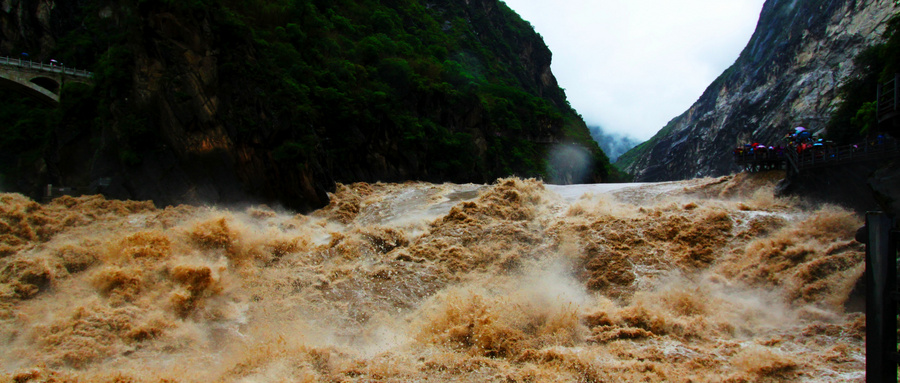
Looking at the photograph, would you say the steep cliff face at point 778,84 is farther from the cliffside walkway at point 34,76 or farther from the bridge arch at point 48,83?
the bridge arch at point 48,83

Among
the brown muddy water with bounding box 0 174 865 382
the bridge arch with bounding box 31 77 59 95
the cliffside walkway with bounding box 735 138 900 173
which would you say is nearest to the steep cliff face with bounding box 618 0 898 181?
the cliffside walkway with bounding box 735 138 900 173

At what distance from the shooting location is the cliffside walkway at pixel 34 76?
2766 cm

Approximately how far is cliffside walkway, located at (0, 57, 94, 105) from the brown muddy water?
59.1ft

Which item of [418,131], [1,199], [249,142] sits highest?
[418,131]

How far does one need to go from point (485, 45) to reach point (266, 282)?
2248 inches

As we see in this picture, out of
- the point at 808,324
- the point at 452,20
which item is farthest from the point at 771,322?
the point at 452,20

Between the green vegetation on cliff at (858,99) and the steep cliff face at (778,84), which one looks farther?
the steep cliff face at (778,84)

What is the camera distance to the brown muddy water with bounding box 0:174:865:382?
23.6 feet

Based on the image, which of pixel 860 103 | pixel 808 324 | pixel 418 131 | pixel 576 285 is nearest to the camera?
pixel 808 324

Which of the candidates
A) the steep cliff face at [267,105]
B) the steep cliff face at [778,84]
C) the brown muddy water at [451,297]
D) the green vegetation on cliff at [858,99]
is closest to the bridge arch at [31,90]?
the steep cliff face at [267,105]

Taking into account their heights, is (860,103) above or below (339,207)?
above

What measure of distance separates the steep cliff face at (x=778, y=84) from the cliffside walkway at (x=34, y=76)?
192ft

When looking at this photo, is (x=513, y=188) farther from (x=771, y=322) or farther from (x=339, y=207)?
(x=771, y=322)

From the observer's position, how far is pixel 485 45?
62.6 m
